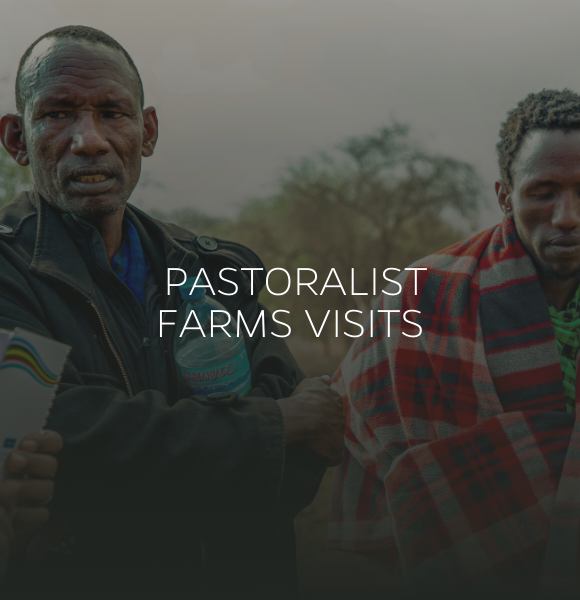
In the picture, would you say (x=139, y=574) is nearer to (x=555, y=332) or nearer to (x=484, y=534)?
(x=484, y=534)

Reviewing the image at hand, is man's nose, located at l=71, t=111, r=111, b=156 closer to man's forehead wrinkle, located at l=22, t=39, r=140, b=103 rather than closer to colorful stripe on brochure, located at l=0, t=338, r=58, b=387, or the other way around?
man's forehead wrinkle, located at l=22, t=39, r=140, b=103

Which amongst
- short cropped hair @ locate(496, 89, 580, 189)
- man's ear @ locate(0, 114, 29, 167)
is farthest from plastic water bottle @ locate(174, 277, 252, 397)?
short cropped hair @ locate(496, 89, 580, 189)

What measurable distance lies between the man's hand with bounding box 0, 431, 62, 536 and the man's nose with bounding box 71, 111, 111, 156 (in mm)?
854

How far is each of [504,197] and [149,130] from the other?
4.98 feet

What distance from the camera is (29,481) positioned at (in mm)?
1210

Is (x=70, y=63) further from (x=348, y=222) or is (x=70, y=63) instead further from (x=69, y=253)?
(x=348, y=222)

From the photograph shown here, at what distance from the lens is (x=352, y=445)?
2396mm

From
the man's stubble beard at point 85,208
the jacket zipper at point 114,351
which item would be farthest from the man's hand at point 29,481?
the man's stubble beard at point 85,208

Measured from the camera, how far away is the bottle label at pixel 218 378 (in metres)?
1.57

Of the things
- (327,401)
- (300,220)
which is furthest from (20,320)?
(300,220)

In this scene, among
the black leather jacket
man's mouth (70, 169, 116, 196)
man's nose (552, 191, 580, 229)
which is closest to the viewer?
the black leather jacket

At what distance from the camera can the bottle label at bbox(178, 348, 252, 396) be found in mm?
1574

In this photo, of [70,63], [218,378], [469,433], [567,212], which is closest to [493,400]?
[469,433]

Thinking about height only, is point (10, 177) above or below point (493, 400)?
above
